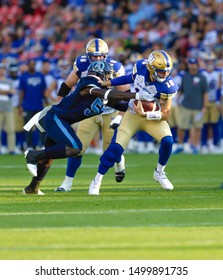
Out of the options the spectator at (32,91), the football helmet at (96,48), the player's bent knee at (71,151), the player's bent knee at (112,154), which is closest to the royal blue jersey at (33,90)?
the spectator at (32,91)

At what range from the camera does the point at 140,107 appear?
450 inches

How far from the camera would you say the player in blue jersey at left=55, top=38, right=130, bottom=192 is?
38.8 feet

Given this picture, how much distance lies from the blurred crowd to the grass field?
25.4ft

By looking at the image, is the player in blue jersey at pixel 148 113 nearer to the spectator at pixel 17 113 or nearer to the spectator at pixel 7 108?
the spectator at pixel 7 108

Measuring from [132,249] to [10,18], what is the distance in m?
21.2

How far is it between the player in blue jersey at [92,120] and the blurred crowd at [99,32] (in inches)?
317

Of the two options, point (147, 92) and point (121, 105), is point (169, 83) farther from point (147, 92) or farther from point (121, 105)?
point (121, 105)

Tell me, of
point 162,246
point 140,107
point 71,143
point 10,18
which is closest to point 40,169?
point 71,143

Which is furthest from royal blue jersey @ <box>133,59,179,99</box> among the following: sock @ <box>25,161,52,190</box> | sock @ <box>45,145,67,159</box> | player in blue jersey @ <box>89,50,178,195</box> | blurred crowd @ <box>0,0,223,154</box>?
blurred crowd @ <box>0,0,223,154</box>

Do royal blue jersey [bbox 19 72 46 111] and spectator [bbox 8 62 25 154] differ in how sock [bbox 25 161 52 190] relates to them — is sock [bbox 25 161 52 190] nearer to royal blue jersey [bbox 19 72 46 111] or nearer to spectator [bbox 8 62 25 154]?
royal blue jersey [bbox 19 72 46 111]

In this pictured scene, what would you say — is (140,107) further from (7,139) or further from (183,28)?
(183,28)

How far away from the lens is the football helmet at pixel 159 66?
444 inches

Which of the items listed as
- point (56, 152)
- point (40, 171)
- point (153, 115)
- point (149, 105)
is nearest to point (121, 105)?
point (149, 105)

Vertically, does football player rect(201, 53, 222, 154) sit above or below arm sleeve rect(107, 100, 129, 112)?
above
